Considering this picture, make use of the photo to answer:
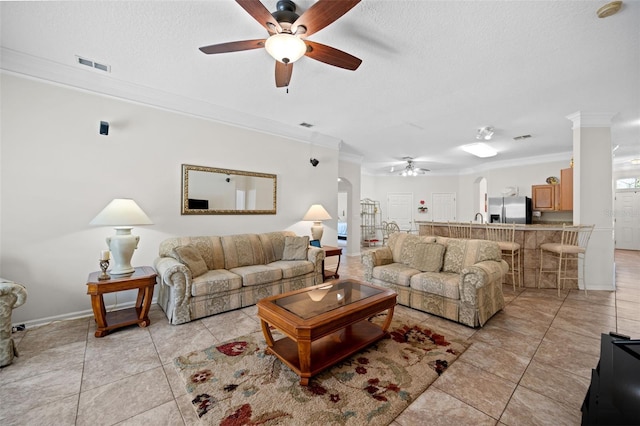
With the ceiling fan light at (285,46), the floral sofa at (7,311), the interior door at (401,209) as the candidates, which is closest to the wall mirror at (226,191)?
the floral sofa at (7,311)

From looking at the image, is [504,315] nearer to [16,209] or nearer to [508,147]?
[508,147]

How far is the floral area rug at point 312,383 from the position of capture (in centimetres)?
163

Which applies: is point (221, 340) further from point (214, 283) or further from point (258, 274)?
point (258, 274)

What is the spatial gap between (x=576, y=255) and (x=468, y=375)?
3.74m

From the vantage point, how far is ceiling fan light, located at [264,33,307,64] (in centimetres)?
191

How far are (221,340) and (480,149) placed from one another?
6.41 meters

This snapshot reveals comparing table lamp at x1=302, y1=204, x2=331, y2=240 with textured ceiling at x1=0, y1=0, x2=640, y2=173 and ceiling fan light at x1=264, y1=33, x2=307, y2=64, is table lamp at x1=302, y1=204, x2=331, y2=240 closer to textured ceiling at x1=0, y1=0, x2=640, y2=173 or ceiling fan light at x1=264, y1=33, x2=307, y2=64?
textured ceiling at x1=0, y1=0, x2=640, y2=173

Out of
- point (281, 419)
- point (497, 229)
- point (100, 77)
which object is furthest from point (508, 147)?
point (100, 77)

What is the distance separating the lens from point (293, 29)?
1880 millimetres

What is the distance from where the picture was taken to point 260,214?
4539 mm

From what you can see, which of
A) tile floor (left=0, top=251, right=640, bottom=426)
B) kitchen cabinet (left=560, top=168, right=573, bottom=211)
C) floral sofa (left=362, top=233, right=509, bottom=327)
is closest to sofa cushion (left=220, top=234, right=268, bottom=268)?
tile floor (left=0, top=251, right=640, bottom=426)

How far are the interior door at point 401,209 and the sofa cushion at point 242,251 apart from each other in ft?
22.7

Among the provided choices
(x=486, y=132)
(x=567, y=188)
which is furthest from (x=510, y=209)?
(x=486, y=132)

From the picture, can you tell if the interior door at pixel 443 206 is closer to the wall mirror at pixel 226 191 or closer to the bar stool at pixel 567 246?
the bar stool at pixel 567 246
